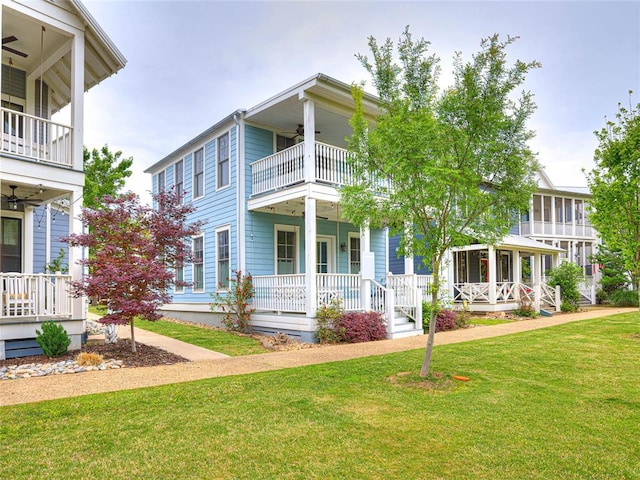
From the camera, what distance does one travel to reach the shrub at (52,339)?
8.60 metres

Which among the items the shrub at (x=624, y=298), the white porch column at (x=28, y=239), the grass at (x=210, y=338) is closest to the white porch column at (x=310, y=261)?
the grass at (x=210, y=338)

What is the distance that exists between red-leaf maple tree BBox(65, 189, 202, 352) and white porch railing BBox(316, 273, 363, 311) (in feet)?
12.0

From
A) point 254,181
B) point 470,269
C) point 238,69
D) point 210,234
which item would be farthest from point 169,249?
point 470,269

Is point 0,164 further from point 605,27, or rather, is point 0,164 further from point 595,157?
point 605,27

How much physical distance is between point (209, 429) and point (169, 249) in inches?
241

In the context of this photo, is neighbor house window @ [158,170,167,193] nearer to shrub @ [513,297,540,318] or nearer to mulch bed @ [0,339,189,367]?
mulch bed @ [0,339,189,367]

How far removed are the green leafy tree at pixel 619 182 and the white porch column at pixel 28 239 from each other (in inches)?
572

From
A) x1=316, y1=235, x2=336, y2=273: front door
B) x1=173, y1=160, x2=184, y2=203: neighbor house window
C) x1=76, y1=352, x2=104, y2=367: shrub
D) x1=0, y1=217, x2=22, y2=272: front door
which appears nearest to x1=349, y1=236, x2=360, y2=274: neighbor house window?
x1=316, y1=235, x2=336, y2=273: front door

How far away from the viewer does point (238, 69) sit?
17328 mm

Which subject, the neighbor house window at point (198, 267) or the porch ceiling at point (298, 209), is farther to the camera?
the neighbor house window at point (198, 267)

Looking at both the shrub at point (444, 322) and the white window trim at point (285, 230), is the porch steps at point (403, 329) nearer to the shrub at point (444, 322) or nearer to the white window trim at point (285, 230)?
the shrub at point (444, 322)

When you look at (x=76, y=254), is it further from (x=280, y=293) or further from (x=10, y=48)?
(x=10, y=48)

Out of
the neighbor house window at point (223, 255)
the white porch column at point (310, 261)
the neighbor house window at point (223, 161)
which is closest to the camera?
the white porch column at point (310, 261)

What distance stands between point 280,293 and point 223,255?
3362 millimetres
